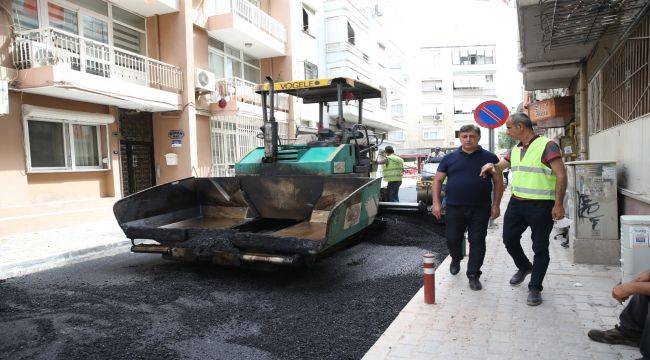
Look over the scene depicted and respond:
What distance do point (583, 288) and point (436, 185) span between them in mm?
1723

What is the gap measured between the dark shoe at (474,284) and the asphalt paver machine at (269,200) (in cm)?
140

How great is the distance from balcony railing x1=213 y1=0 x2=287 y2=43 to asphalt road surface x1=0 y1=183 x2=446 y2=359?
38.6ft

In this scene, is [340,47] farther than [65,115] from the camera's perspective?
Yes

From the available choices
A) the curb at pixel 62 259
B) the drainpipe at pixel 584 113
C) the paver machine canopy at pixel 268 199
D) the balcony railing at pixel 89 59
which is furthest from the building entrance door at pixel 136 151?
the drainpipe at pixel 584 113

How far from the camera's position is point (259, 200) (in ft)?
22.1

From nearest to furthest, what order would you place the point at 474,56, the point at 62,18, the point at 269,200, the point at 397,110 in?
the point at 269,200 → the point at 62,18 → the point at 397,110 → the point at 474,56

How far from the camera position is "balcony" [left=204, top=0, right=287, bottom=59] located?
50.1ft

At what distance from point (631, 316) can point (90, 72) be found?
1187 cm

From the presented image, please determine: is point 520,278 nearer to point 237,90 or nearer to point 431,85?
point 237,90

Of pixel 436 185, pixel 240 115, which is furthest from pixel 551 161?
pixel 240 115

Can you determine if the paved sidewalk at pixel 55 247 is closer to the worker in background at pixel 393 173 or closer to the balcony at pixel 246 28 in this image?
the worker in background at pixel 393 173

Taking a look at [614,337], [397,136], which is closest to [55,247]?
[614,337]

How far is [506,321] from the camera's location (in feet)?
12.2

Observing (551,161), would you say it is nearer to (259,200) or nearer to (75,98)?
(259,200)
